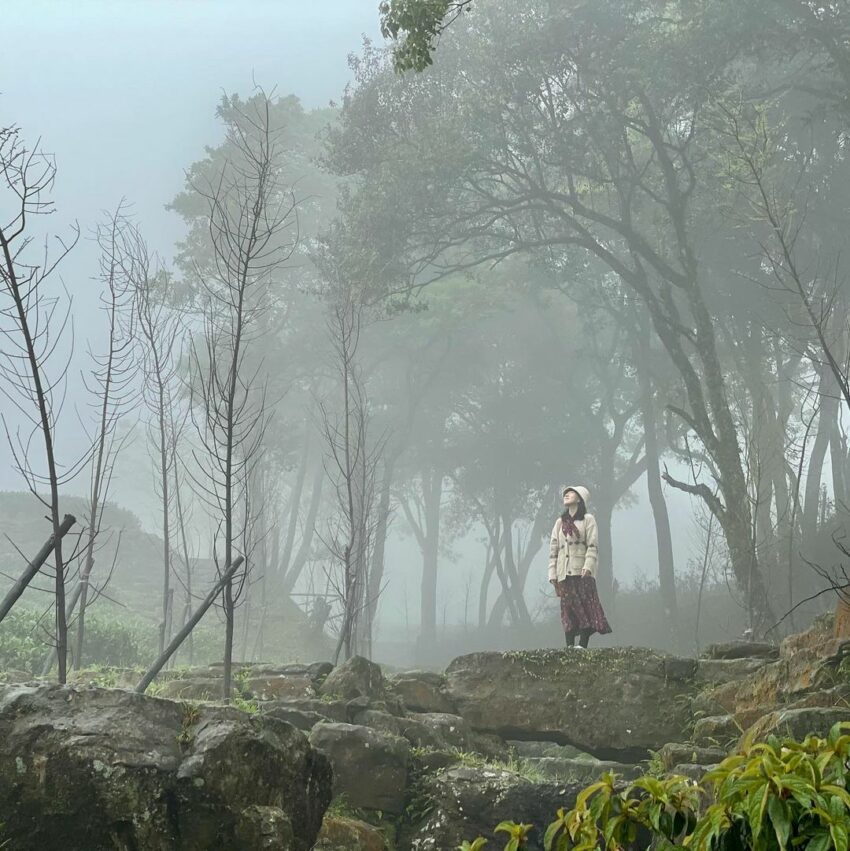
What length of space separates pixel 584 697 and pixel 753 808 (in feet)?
26.5

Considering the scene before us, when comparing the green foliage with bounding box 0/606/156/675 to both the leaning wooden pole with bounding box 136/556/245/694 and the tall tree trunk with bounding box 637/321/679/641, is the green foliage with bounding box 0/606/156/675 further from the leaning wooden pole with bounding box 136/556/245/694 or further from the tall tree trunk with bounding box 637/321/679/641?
the tall tree trunk with bounding box 637/321/679/641

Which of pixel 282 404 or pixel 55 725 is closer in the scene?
pixel 55 725

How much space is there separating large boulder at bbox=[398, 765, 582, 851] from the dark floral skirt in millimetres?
4811

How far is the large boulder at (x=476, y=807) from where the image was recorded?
692cm

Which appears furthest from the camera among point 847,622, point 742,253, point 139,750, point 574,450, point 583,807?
Result: point 574,450

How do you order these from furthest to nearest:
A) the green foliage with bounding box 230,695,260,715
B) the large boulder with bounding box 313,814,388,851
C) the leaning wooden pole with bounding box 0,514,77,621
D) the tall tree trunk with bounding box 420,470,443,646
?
the tall tree trunk with bounding box 420,470,443,646 → the green foliage with bounding box 230,695,260,715 → the large boulder with bounding box 313,814,388,851 → the leaning wooden pole with bounding box 0,514,77,621

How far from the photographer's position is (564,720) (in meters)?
9.80

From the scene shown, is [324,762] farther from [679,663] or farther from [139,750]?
[679,663]

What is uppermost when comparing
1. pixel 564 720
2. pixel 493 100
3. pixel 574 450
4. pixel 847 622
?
pixel 493 100

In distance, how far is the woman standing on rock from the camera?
1208 cm

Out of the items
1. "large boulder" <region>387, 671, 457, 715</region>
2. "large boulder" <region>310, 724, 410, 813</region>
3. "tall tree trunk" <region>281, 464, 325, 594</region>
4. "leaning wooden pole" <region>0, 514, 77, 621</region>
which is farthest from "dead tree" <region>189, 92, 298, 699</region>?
"tall tree trunk" <region>281, 464, 325, 594</region>

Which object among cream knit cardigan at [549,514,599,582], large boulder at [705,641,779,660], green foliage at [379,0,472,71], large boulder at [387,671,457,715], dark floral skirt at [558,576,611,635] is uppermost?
green foliage at [379,0,472,71]

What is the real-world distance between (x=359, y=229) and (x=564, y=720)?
14.5 metres

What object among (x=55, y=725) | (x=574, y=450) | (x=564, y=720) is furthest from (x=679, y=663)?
(x=574, y=450)
